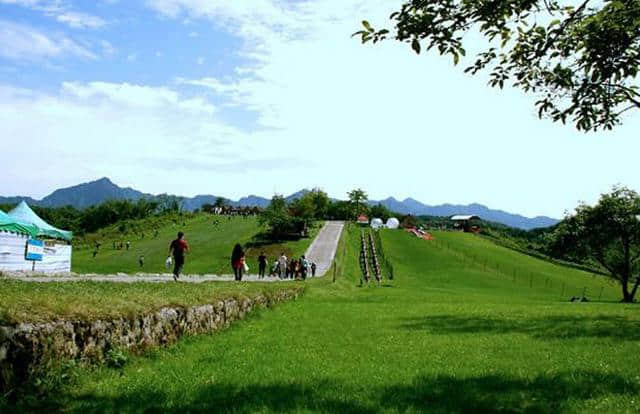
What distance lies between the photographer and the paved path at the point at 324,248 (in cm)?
6788

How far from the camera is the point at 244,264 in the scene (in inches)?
1483

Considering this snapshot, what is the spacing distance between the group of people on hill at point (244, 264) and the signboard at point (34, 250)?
28.5ft

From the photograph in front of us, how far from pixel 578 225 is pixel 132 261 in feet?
183

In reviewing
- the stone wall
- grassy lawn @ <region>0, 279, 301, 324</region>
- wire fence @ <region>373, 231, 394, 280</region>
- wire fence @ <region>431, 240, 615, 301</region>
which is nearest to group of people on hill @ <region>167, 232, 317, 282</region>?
the stone wall

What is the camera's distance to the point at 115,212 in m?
172

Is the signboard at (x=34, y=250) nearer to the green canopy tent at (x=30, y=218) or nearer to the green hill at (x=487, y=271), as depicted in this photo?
the green canopy tent at (x=30, y=218)

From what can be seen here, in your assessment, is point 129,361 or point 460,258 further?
point 460,258

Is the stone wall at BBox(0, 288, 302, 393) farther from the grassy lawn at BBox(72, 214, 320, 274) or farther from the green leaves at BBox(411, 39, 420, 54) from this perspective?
the grassy lawn at BBox(72, 214, 320, 274)

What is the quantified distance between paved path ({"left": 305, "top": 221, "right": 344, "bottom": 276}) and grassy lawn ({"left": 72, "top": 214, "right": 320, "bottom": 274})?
71.2 inches

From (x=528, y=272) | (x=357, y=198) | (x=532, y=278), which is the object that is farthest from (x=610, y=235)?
(x=357, y=198)

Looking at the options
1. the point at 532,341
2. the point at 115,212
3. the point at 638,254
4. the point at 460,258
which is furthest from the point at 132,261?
the point at 115,212

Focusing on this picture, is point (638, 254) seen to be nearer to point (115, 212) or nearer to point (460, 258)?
point (460, 258)

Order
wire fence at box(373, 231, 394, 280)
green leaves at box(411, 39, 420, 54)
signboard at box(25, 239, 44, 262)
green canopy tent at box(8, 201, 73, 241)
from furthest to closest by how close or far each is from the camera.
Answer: wire fence at box(373, 231, 394, 280) < green canopy tent at box(8, 201, 73, 241) < signboard at box(25, 239, 44, 262) < green leaves at box(411, 39, 420, 54)

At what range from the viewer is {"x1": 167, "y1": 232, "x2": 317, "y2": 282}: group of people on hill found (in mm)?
28109
